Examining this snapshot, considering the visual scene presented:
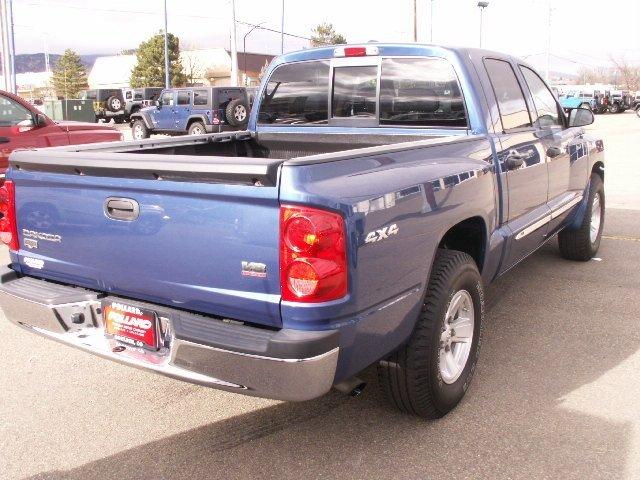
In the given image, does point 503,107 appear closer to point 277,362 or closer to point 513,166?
point 513,166

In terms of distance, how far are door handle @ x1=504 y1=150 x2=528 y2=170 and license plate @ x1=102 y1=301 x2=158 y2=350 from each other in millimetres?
2315

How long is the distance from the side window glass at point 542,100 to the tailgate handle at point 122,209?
3128 millimetres

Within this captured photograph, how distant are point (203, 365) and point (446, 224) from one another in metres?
1.35

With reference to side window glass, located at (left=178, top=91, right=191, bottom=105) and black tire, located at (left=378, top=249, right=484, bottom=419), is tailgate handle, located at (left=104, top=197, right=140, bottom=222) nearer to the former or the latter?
black tire, located at (left=378, top=249, right=484, bottom=419)

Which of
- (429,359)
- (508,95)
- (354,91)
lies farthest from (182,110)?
(429,359)

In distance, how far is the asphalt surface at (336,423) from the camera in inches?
117

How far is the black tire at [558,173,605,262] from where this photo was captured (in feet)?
19.7

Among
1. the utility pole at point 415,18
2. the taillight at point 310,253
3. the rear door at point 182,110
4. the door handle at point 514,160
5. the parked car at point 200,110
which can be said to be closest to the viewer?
the taillight at point 310,253

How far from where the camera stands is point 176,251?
106 inches

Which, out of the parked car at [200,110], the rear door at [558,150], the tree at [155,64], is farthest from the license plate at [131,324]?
the tree at [155,64]

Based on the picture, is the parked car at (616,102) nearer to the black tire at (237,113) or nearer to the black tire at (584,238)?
the black tire at (237,113)

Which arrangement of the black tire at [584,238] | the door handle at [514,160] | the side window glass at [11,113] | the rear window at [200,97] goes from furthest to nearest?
1. the rear window at [200,97]
2. the side window glass at [11,113]
3. the black tire at [584,238]
4. the door handle at [514,160]

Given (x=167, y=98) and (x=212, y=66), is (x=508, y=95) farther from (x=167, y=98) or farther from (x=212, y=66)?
(x=212, y=66)

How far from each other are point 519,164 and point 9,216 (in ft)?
9.78
